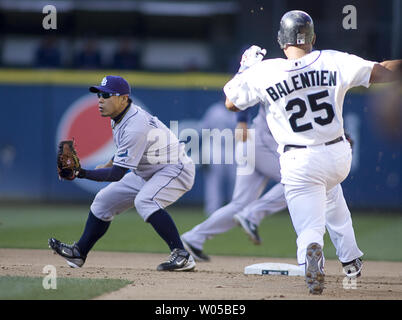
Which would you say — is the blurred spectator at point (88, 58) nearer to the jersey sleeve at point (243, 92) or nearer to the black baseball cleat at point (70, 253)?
the black baseball cleat at point (70, 253)

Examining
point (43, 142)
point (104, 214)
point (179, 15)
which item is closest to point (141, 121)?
point (104, 214)

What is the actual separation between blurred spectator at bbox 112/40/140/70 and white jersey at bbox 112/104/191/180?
837cm

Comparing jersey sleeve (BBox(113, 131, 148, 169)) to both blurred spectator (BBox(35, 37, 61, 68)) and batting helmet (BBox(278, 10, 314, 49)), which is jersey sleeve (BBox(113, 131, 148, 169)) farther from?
blurred spectator (BBox(35, 37, 61, 68))

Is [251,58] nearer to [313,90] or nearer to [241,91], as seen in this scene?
[241,91]

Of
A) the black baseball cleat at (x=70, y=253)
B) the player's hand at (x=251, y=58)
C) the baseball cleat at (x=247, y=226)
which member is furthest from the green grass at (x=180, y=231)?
the player's hand at (x=251, y=58)

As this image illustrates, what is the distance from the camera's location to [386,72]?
480 cm

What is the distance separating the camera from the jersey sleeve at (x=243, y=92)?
4988mm

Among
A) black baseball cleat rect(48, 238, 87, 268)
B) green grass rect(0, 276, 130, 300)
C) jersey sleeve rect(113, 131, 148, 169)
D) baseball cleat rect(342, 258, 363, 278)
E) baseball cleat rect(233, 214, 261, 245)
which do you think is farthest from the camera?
baseball cleat rect(233, 214, 261, 245)

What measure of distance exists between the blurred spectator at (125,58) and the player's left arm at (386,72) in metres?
9.92

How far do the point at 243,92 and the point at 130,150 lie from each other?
3.82 ft

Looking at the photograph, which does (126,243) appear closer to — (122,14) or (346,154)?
(346,154)

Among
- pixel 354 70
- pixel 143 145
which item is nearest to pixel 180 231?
pixel 143 145

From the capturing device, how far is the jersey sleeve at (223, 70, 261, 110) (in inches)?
196

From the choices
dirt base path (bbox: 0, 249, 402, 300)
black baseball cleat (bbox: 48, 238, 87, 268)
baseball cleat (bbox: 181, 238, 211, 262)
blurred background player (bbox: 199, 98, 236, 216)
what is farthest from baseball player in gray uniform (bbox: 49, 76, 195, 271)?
blurred background player (bbox: 199, 98, 236, 216)
